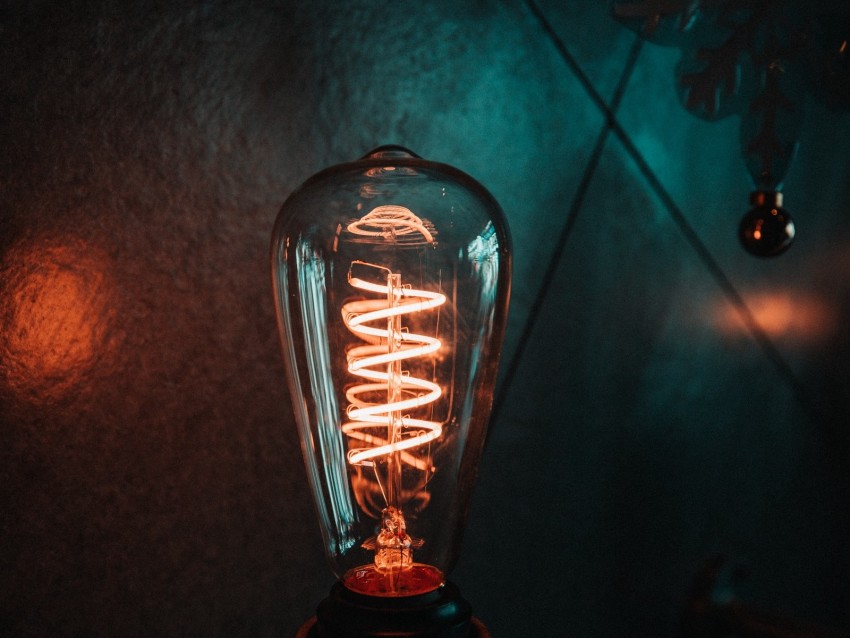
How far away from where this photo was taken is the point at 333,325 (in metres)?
0.63

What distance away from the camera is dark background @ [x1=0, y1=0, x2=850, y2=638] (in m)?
0.70

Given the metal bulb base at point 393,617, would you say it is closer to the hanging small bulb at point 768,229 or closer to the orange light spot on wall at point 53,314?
the orange light spot on wall at point 53,314

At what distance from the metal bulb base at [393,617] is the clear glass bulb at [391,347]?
2 centimetres

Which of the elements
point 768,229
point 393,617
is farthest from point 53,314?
point 768,229

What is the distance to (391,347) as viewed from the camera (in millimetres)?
657

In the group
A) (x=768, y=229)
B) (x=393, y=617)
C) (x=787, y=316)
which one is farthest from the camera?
(x=787, y=316)

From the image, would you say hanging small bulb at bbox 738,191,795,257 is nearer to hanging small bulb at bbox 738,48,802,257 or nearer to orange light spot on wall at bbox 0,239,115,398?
hanging small bulb at bbox 738,48,802,257

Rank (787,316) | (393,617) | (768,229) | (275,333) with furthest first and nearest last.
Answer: (787,316)
(768,229)
(275,333)
(393,617)

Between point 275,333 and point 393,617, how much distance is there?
345 millimetres

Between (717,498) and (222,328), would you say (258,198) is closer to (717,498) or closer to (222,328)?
(222,328)

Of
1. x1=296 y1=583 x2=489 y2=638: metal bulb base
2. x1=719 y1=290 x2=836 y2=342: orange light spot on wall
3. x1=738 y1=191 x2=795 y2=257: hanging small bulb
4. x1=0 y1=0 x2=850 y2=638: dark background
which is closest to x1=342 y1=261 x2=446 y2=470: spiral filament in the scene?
x1=296 y1=583 x2=489 y2=638: metal bulb base

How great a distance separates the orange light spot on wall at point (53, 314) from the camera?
0.67 metres

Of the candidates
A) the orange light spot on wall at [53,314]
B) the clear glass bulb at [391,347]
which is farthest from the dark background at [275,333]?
the clear glass bulb at [391,347]

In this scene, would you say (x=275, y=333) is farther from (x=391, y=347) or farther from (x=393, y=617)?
(x=393, y=617)
